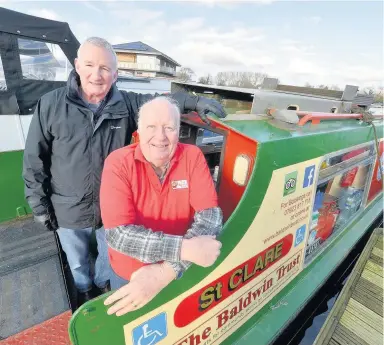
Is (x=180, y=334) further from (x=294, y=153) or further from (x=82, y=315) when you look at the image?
(x=294, y=153)

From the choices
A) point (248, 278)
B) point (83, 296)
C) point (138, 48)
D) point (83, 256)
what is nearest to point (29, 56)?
point (83, 256)

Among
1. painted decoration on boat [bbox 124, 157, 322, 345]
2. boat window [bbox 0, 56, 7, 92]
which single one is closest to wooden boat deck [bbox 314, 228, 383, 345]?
painted decoration on boat [bbox 124, 157, 322, 345]

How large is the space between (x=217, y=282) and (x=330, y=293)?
9.65 feet

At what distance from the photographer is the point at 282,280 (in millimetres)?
2314

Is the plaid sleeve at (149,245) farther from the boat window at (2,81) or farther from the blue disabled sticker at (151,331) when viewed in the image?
the boat window at (2,81)

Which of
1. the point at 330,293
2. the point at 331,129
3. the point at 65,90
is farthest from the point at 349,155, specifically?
the point at 65,90

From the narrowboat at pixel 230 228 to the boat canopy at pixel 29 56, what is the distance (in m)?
0.01

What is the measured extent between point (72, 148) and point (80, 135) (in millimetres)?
107

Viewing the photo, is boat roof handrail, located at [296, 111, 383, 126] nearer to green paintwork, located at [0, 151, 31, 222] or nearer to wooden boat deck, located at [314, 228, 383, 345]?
wooden boat deck, located at [314, 228, 383, 345]

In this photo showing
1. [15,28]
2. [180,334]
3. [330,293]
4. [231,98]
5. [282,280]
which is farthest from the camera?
[330,293]

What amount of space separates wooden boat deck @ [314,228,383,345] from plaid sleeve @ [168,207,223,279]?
207cm

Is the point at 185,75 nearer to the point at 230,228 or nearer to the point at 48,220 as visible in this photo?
the point at 48,220

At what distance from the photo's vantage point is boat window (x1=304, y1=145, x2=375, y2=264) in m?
2.63

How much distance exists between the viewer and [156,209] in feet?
4.58
